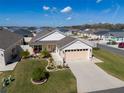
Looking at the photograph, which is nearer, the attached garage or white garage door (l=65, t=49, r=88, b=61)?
the attached garage

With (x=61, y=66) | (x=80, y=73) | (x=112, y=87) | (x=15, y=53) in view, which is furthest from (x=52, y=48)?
(x=112, y=87)

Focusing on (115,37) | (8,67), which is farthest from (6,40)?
(115,37)

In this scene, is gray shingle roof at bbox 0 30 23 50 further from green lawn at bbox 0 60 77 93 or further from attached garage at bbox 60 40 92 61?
attached garage at bbox 60 40 92 61

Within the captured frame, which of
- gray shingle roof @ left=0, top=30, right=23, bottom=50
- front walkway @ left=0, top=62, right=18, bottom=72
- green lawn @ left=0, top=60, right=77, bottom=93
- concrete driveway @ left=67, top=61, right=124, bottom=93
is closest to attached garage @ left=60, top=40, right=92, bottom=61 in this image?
concrete driveway @ left=67, top=61, right=124, bottom=93

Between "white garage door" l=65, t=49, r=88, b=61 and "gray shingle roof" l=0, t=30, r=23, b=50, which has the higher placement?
"gray shingle roof" l=0, t=30, r=23, b=50

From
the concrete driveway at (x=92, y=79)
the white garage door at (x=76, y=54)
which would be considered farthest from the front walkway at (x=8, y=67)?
the concrete driveway at (x=92, y=79)
